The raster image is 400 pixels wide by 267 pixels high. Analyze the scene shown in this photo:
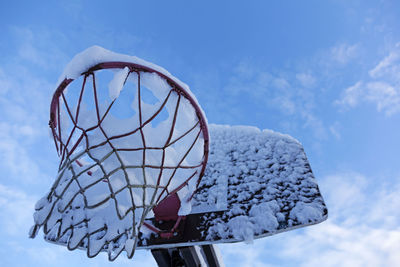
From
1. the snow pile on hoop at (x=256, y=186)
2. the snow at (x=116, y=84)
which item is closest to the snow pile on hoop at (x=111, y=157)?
the snow at (x=116, y=84)

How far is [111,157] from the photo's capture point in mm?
1709

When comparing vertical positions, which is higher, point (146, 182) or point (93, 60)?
point (93, 60)

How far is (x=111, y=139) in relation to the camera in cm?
171

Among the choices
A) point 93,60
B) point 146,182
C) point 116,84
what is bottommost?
point 146,182

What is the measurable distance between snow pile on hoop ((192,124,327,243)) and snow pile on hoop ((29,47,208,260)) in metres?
0.52

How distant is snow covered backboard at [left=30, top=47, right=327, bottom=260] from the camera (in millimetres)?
1639

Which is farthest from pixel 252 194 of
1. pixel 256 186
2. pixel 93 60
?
pixel 93 60

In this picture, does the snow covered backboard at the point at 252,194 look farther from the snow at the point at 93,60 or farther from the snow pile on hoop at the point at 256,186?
the snow at the point at 93,60

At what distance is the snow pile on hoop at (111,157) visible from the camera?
63.5 inches

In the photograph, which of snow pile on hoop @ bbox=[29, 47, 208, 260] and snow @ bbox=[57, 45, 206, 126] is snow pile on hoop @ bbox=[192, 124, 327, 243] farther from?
snow @ bbox=[57, 45, 206, 126]

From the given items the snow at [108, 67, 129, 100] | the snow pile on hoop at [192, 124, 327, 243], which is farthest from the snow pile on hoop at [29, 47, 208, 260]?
the snow pile on hoop at [192, 124, 327, 243]

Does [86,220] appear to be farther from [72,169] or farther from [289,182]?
[289,182]

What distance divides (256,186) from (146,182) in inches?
34.6

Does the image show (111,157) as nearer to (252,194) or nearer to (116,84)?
(116,84)
